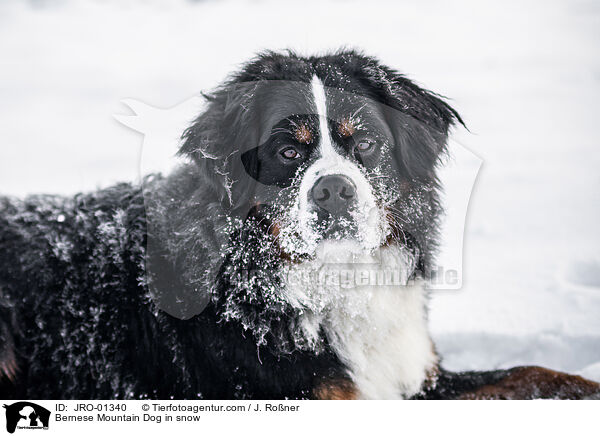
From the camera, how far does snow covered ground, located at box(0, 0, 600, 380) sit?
8.94 ft

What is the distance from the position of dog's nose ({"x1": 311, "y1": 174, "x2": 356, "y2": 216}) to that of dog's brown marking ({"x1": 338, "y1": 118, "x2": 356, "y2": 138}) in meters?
0.29

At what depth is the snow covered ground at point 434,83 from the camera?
272 cm

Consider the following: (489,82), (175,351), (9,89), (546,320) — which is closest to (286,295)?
(175,351)

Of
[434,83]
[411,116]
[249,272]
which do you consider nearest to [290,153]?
[249,272]

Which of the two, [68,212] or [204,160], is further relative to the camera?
[68,212]

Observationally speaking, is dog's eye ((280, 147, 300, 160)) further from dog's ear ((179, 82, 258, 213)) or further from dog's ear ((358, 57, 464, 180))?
dog's ear ((358, 57, 464, 180))

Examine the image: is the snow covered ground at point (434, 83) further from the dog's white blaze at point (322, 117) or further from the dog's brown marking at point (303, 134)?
the dog's brown marking at point (303, 134)

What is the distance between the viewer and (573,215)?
292 cm

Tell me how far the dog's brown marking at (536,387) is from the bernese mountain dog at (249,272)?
0.5 inches

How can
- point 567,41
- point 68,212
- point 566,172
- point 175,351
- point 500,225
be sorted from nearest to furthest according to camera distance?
point 175,351 < point 68,212 < point 567,41 < point 566,172 < point 500,225

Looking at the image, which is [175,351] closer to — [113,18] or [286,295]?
[286,295]

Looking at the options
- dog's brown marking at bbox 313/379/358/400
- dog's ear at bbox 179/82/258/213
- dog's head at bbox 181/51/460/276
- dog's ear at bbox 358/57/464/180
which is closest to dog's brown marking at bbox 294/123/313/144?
dog's head at bbox 181/51/460/276

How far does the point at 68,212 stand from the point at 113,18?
123 centimetres
